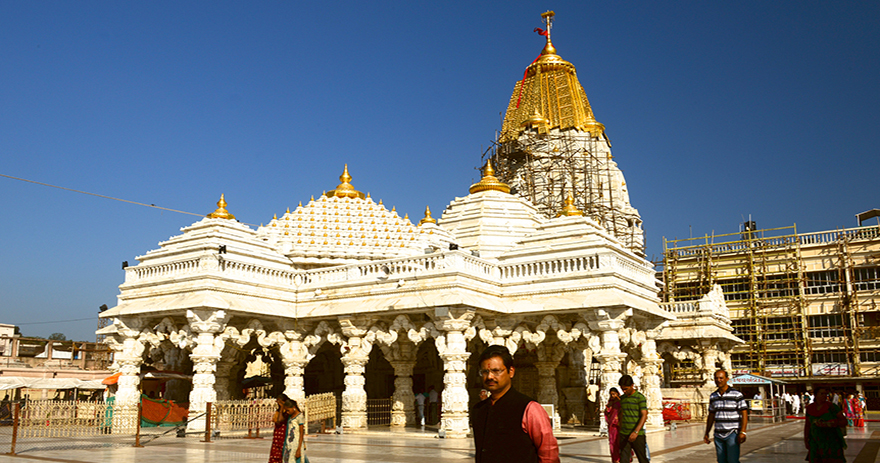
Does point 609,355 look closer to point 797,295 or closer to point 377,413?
point 377,413

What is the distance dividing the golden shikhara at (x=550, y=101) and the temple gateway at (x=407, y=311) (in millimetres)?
20012

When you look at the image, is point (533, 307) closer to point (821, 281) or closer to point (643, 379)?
point (643, 379)

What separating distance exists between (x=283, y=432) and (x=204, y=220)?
56.1 feet

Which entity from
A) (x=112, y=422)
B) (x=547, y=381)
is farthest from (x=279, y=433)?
(x=547, y=381)

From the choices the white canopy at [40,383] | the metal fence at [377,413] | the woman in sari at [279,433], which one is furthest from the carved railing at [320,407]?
the white canopy at [40,383]

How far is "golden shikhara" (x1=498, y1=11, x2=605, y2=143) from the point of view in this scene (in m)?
50.9

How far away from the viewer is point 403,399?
24.5 meters

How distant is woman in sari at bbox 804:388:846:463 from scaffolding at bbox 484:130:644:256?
1282 inches

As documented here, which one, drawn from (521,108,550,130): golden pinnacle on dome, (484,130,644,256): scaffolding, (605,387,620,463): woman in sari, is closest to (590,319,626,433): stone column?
(605,387,620,463): woman in sari

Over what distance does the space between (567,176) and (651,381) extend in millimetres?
24557

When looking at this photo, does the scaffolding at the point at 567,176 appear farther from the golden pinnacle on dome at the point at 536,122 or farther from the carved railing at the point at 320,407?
the carved railing at the point at 320,407

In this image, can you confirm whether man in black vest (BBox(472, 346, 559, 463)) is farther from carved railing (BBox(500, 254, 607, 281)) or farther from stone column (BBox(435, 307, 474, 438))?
carved railing (BBox(500, 254, 607, 281))

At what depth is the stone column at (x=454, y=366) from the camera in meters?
21.0

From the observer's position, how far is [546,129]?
158 feet
